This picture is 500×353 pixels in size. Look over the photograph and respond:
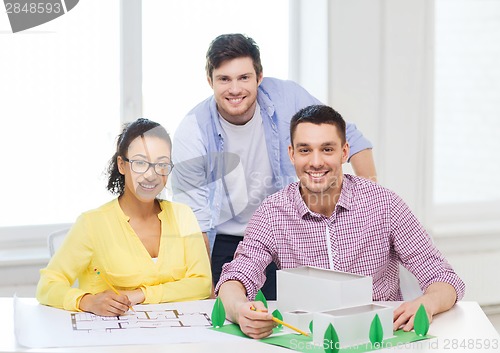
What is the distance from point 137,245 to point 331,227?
0.54 m

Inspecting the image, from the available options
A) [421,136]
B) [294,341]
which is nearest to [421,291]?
[294,341]

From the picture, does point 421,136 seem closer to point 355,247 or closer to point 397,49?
point 397,49

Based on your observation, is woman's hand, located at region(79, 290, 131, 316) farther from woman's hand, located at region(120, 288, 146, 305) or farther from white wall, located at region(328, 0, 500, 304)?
white wall, located at region(328, 0, 500, 304)

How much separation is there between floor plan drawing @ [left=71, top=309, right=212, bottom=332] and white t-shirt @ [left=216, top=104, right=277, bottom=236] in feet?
2.35

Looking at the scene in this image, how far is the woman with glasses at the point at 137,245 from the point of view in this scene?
2.11 meters

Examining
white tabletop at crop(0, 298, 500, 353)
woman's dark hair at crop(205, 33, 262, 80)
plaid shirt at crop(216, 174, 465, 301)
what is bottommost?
white tabletop at crop(0, 298, 500, 353)

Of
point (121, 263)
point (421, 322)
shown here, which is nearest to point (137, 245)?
point (121, 263)

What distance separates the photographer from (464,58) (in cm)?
379

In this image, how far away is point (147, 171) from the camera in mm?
2174

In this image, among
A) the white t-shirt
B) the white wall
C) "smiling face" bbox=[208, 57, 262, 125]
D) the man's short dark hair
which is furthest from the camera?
the white wall

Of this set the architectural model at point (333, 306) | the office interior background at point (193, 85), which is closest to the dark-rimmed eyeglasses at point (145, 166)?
the architectural model at point (333, 306)

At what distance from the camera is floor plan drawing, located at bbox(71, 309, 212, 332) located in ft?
6.03

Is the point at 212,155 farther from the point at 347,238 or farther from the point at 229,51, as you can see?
the point at 347,238

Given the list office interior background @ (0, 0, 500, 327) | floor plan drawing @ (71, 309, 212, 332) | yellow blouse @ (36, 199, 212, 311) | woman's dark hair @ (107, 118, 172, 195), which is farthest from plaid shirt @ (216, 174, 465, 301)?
office interior background @ (0, 0, 500, 327)
